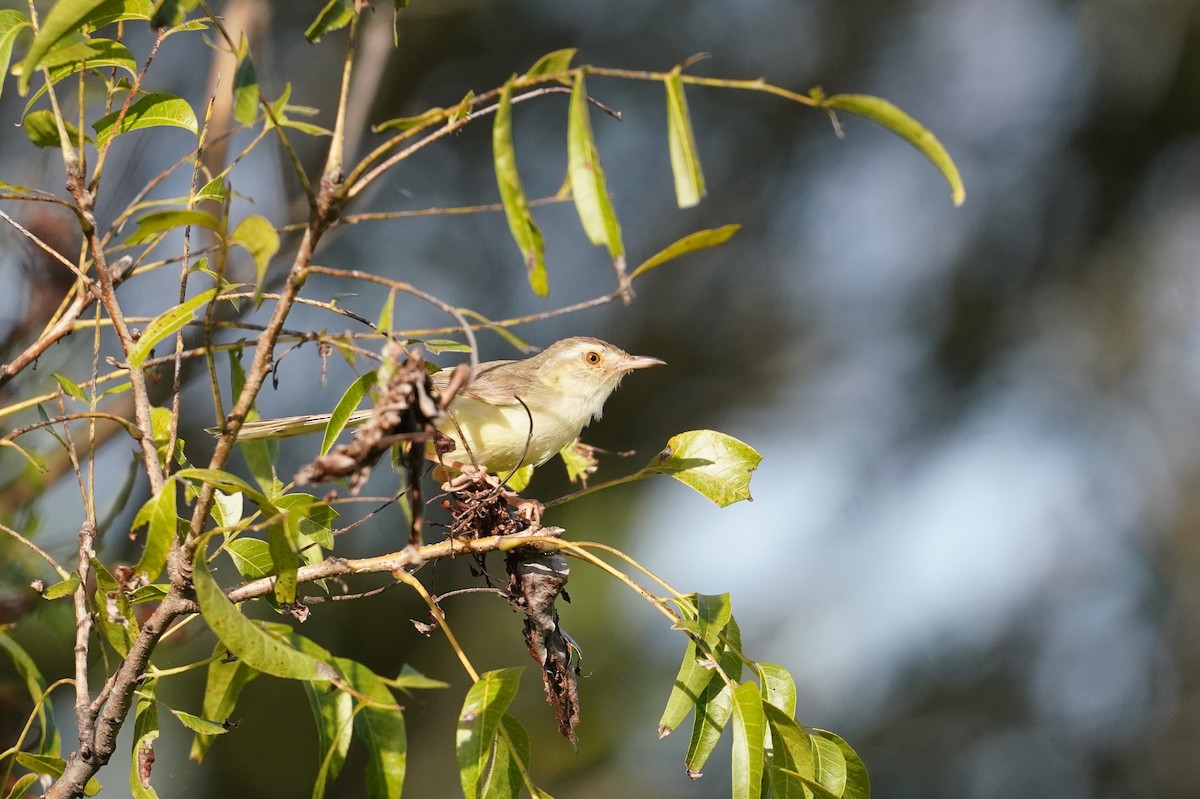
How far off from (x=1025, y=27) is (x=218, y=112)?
6.93m

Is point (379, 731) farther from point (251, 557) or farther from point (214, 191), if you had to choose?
point (214, 191)

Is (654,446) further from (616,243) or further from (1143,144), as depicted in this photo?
(616,243)

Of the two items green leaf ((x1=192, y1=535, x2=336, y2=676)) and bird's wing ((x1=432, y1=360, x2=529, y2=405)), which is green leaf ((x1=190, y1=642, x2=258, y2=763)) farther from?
bird's wing ((x1=432, y1=360, x2=529, y2=405))

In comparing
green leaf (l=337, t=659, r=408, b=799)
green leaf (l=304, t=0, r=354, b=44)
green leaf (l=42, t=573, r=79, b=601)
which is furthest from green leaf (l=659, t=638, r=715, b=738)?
green leaf (l=304, t=0, r=354, b=44)

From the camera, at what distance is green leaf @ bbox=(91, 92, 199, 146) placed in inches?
84.2

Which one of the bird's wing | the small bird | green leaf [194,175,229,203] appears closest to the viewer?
green leaf [194,175,229,203]

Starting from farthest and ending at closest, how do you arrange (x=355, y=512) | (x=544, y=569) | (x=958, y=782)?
(x=958, y=782)
(x=355, y=512)
(x=544, y=569)

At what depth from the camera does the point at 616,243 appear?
1.47 m

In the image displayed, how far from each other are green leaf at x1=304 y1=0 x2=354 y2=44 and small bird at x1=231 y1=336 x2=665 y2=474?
1383 mm

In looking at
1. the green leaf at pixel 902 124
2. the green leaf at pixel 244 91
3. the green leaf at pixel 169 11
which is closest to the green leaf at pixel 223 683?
the green leaf at pixel 244 91

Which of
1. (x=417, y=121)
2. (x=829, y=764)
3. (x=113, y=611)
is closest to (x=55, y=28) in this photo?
(x=417, y=121)

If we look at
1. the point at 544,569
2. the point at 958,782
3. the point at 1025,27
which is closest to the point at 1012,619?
the point at 958,782

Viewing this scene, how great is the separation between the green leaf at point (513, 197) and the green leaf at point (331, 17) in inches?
12.7

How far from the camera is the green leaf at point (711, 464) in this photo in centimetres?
220
